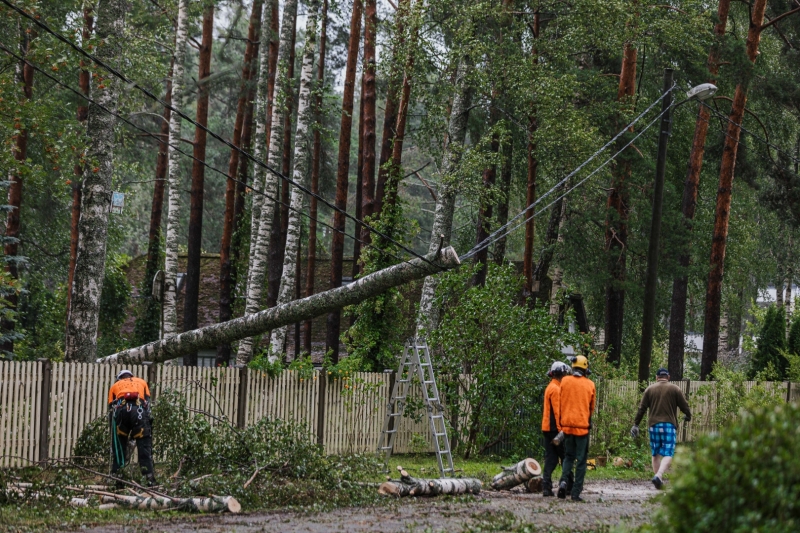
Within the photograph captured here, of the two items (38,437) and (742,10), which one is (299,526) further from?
(742,10)

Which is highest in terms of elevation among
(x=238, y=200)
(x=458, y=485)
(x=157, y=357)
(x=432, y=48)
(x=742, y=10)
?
(x=742, y=10)

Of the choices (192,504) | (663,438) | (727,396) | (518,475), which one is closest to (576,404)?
(518,475)

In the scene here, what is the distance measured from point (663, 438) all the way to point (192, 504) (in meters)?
7.11

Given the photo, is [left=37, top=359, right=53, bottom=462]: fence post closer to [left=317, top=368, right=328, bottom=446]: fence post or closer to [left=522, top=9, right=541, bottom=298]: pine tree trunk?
[left=317, top=368, right=328, bottom=446]: fence post

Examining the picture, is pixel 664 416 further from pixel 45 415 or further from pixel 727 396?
pixel 727 396

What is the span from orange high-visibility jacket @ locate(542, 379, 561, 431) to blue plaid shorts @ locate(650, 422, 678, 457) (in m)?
1.94

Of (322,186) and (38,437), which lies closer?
(38,437)

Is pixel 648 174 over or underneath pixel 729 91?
underneath

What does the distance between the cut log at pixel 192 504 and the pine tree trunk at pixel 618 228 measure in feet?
65.6

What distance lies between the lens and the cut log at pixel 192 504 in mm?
10584

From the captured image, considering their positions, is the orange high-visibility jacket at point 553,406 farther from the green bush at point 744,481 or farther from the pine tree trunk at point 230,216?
the pine tree trunk at point 230,216

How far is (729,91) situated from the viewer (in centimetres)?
3225

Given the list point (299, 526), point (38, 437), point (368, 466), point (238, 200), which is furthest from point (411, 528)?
point (238, 200)

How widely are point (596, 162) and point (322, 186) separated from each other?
13.6m
